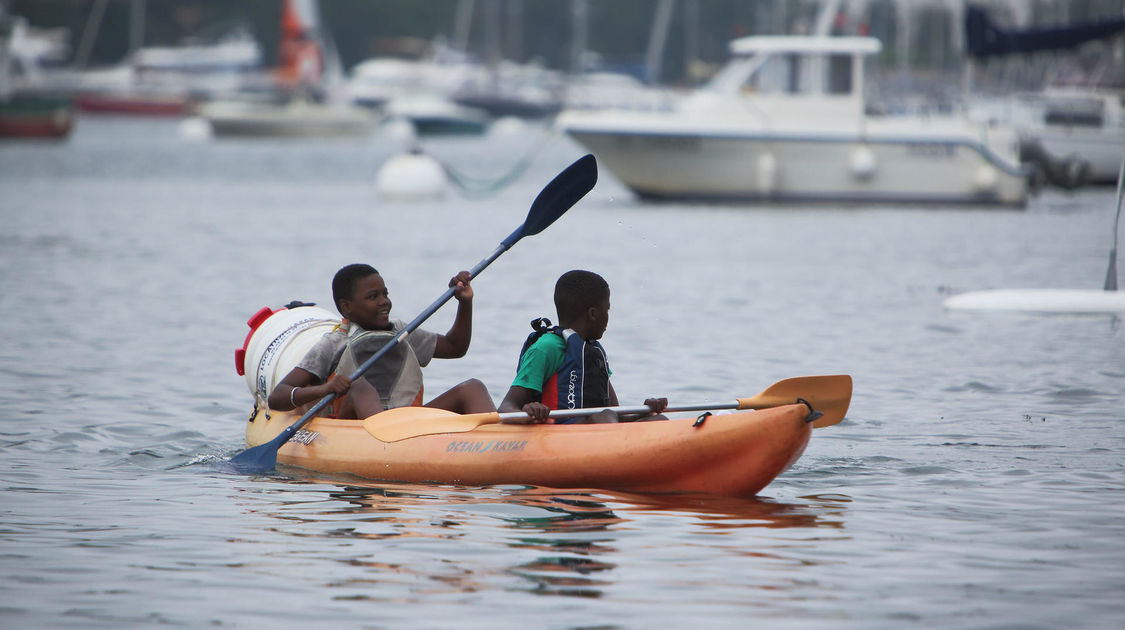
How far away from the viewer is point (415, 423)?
Answer: 7.33 m

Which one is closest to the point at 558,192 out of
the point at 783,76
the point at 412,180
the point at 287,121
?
the point at 783,76

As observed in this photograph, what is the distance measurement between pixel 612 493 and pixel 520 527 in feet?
2.39

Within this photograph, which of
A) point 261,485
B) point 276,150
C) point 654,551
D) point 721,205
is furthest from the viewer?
point 276,150

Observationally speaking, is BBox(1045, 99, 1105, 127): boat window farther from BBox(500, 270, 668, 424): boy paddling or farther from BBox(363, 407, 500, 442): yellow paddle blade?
BBox(363, 407, 500, 442): yellow paddle blade

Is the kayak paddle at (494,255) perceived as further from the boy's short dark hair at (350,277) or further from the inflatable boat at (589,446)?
the boy's short dark hair at (350,277)

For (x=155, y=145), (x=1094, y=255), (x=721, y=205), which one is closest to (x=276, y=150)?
(x=155, y=145)

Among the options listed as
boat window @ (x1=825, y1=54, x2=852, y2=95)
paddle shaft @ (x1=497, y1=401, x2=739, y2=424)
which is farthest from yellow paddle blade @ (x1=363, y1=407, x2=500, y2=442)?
boat window @ (x1=825, y1=54, x2=852, y2=95)

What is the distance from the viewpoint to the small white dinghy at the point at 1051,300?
14023 millimetres

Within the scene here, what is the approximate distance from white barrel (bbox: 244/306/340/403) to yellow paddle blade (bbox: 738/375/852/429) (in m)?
2.34

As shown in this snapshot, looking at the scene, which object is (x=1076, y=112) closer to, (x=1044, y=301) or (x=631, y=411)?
(x=1044, y=301)

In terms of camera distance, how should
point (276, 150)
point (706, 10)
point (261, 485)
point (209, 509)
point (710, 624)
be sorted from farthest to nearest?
point (706, 10) < point (276, 150) < point (261, 485) < point (209, 509) < point (710, 624)

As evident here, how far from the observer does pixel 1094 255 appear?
68.6 feet

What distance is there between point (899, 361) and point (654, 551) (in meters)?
6.43

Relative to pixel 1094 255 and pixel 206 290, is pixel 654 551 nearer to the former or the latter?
pixel 206 290
